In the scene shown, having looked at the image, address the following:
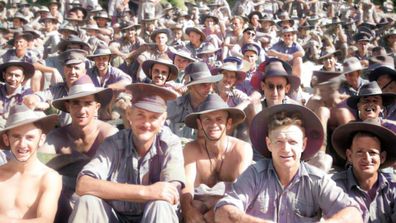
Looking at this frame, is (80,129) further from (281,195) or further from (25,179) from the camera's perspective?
(281,195)

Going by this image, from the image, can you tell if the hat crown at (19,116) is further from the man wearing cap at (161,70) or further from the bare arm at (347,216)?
the man wearing cap at (161,70)

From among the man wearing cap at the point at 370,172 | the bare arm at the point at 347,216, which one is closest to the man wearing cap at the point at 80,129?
the man wearing cap at the point at 370,172

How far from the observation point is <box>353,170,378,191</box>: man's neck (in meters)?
4.05

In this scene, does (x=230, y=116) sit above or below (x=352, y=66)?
below

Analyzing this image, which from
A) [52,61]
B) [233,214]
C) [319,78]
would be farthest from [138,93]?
[52,61]

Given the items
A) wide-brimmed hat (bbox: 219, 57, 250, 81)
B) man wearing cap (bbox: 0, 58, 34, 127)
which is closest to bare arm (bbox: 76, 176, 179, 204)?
man wearing cap (bbox: 0, 58, 34, 127)

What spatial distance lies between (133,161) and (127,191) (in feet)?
1.27

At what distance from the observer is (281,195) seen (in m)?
3.67

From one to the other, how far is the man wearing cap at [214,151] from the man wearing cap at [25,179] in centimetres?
117

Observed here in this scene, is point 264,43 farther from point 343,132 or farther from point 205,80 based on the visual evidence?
point 343,132

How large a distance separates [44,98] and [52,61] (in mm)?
2403

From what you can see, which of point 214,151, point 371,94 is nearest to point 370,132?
point 214,151

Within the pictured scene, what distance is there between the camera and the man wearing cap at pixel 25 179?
3.80 m

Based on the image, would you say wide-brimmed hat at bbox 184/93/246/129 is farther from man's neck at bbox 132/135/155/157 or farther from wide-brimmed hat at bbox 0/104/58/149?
wide-brimmed hat at bbox 0/104/58/149
